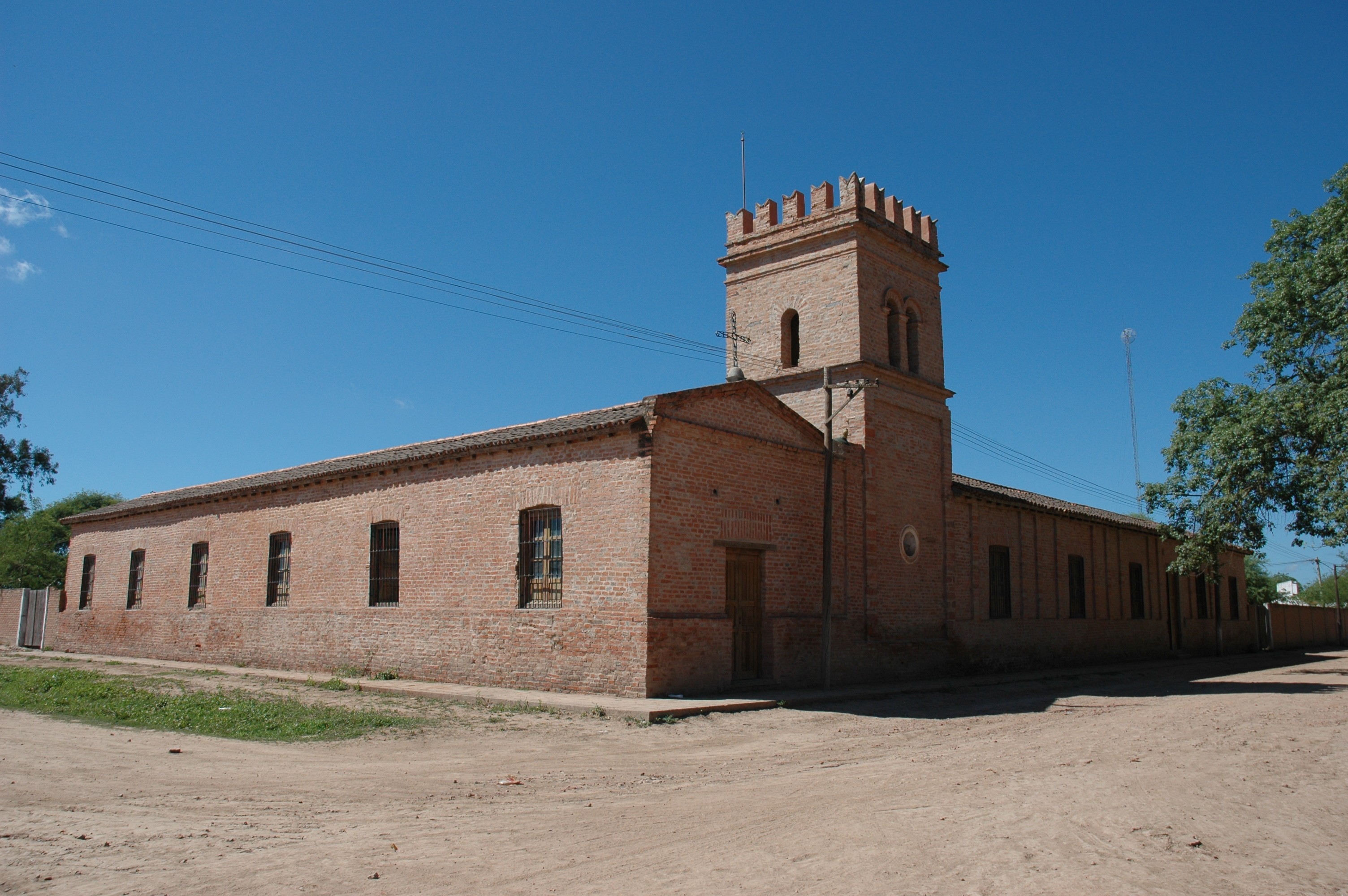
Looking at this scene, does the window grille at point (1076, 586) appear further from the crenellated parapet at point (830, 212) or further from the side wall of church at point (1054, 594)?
the crenellated parapet at point (830, 212)

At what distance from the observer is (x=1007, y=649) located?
2219 centimetres

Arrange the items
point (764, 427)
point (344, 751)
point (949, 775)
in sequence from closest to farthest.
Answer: point (949, 775) < point (344, 751) < point (764, 427)

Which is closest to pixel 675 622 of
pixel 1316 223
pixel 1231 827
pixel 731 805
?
pixel 731 805

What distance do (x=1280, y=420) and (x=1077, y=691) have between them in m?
8.33

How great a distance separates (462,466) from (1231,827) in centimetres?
1319

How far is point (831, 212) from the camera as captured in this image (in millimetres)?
19766

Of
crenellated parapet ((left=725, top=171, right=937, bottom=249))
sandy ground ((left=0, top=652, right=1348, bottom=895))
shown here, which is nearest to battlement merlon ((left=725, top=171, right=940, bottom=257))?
crenellated parapet ((left=725, top=171, right=937, bottom=249))

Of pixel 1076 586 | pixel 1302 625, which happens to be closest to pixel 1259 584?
pixel 1302 625

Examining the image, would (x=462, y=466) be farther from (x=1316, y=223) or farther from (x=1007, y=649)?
(x=1316, y=223)

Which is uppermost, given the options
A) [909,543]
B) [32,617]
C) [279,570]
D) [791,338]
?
[791,338]

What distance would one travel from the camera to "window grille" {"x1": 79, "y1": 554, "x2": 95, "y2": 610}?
90.7 ft

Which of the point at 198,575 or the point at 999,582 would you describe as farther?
the point at 198,575

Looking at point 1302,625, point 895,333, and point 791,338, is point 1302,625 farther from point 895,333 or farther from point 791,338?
point 791,338

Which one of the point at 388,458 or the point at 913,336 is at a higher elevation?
the point at 913,336
